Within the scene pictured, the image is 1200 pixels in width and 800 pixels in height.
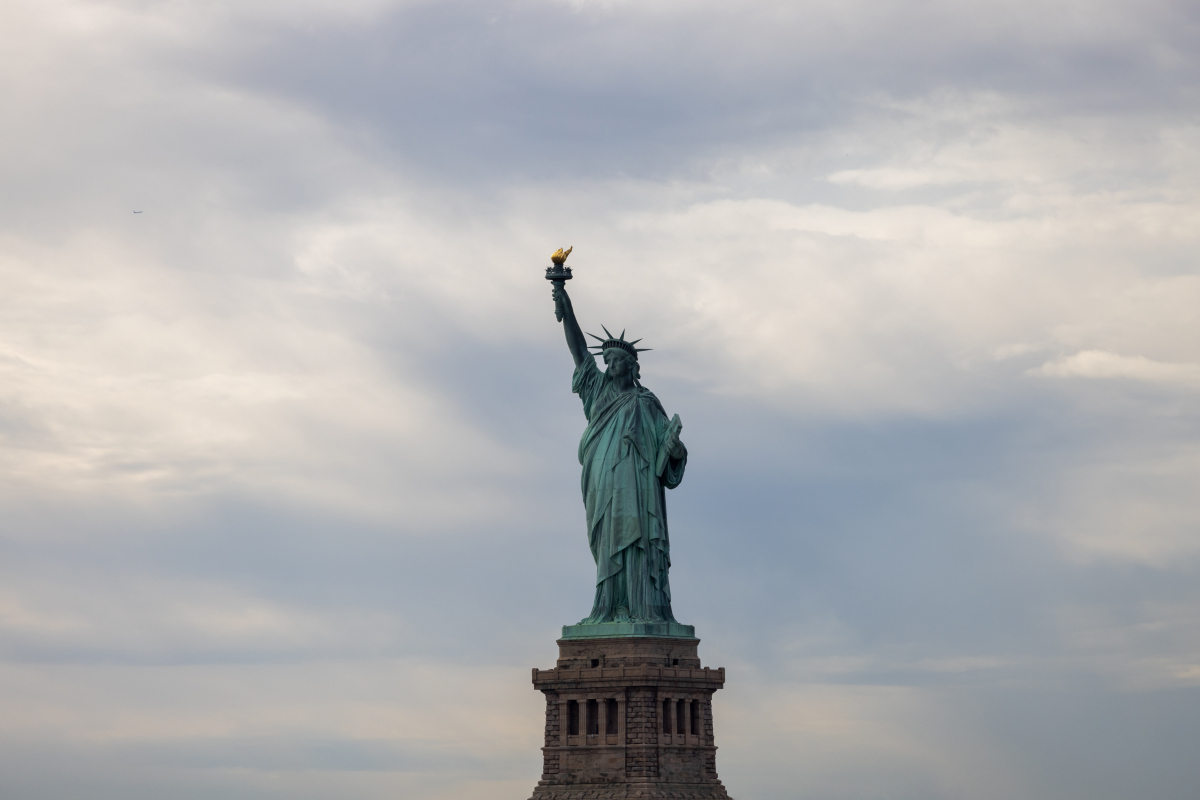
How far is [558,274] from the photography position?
196 feet

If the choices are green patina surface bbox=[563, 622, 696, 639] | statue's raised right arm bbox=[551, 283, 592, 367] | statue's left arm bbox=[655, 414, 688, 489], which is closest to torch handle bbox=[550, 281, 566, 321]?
statue's raised right arm bbox=[551, 283, 592, 367]

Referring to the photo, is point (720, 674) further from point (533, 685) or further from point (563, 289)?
point (563, 289)

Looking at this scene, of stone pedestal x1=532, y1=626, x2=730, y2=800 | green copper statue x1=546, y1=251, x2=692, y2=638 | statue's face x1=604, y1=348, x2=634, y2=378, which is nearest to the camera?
stone pedestal x1=532, y1=626, x2=730, y2=800

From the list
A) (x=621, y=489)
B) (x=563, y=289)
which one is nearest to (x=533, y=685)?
(x=621, y=489)

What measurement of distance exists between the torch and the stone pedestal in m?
8.70

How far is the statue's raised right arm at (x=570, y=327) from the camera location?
5959 cm

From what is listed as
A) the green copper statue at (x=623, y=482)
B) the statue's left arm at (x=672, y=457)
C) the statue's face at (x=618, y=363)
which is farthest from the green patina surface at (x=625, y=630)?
the statue's face at (x=618, y=363)

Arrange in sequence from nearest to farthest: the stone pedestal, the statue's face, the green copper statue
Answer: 1. the stone pedestal
2. the green copper statue
3. the statue's face

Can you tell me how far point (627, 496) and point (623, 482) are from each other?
39cm

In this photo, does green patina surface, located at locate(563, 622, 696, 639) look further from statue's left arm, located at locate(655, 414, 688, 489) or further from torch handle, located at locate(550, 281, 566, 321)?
torch handle, located at locate(550, 281, 566, 321)

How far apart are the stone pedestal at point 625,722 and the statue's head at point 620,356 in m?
7.14

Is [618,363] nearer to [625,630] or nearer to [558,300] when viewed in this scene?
[558,300]

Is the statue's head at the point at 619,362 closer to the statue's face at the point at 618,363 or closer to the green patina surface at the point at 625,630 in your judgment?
the statue's face at the point at 618,363

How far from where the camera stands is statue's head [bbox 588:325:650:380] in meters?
59.6
